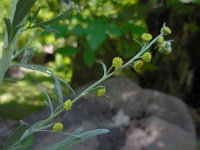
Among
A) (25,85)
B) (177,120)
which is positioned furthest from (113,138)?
(25,85)

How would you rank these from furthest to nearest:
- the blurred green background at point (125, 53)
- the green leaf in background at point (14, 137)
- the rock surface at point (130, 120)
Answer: the blurred green background at point (125, 53), the rock surface at point (130, 120), the green leaf in background at point (14, 137)

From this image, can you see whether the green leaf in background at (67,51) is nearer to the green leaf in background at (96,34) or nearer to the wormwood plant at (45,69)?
the green leaf in background at (96,34)

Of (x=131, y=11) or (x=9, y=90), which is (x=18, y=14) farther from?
(x=9, y=90)

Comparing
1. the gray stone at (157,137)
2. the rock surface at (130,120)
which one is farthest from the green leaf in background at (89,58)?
the gray stone at (157,137)

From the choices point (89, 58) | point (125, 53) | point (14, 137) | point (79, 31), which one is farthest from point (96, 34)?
point (14, 137)

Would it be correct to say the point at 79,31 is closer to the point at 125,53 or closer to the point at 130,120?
the point at 125,53
